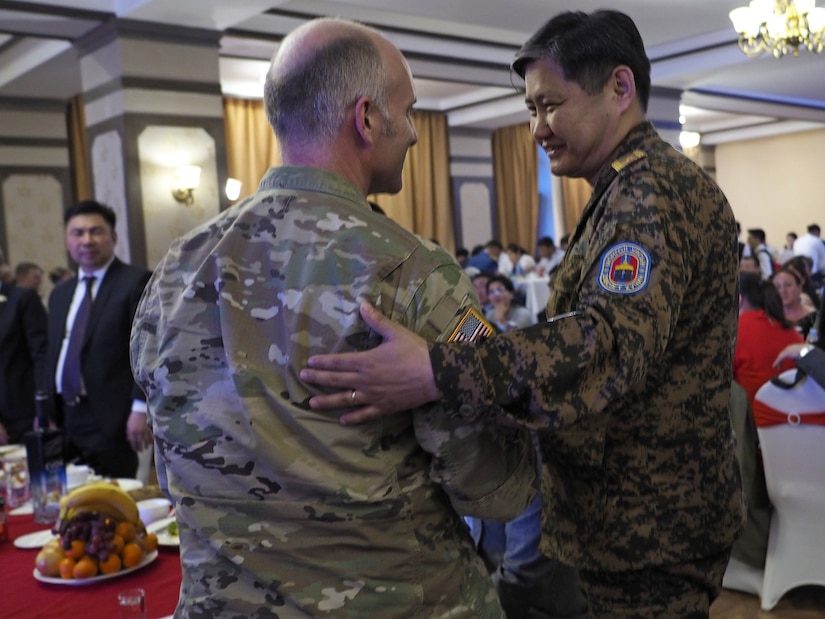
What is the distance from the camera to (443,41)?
764 centimetres

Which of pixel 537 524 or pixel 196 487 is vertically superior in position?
pixel 196 487

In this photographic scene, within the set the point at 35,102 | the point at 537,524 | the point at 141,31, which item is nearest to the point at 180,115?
the point at 141,31

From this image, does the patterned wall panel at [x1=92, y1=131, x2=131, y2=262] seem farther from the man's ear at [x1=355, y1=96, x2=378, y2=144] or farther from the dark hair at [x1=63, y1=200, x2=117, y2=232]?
the man's ear at [x1=355, y1=96, x2=378, y2=144]

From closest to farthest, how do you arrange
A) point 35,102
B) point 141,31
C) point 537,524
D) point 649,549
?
point 649,549
point 537,524
point 141,31
point 35,102

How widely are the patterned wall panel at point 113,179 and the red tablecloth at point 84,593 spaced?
456 cm

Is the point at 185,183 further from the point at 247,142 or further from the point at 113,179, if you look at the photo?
the point at 247,142

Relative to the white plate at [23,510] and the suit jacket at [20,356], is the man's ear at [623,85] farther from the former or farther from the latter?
the suit jacket at [20,356]

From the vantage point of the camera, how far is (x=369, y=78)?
1.02 meters

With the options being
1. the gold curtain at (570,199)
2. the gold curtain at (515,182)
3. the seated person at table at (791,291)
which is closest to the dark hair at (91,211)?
the seated person at table at (791,291)

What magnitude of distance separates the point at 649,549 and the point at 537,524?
1.08 m

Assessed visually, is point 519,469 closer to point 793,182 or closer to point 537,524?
point 537,524

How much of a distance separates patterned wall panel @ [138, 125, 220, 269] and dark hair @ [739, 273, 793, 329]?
3.93 meters

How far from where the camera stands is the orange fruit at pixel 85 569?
1.63 m

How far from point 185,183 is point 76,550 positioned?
4.81 m
